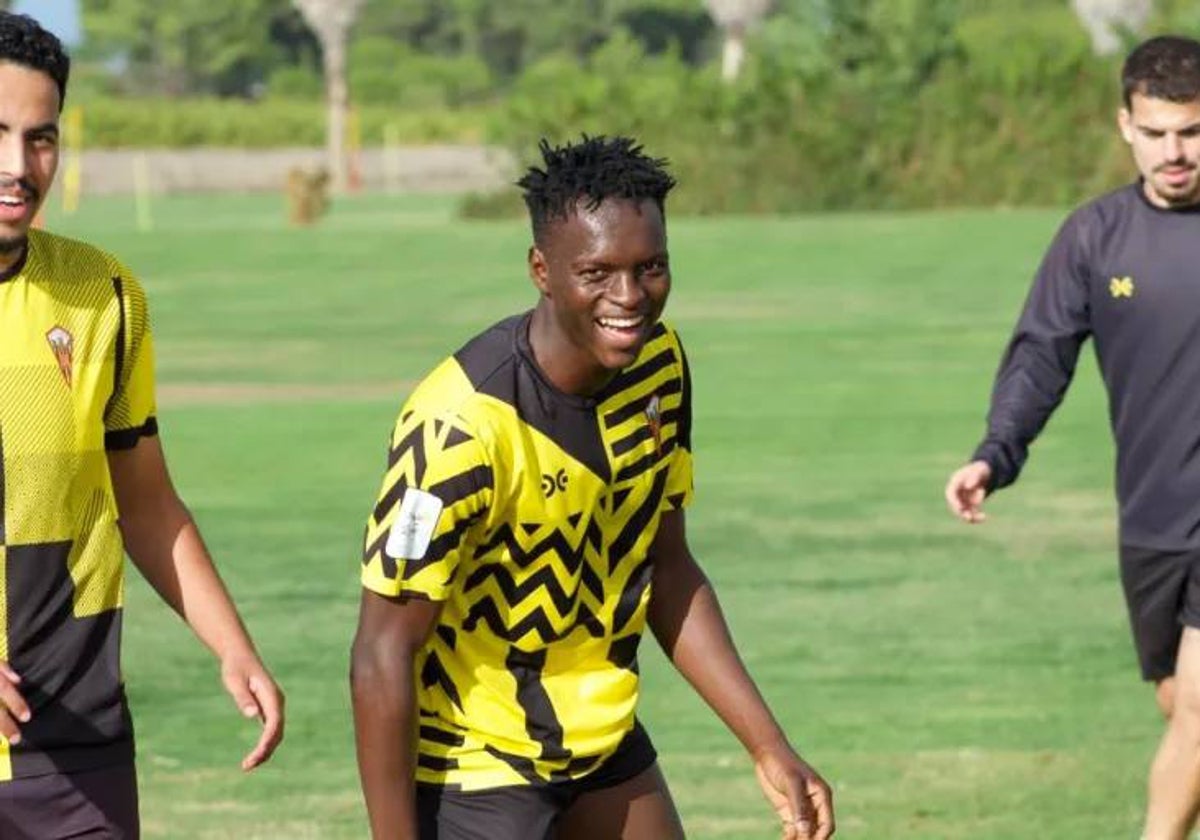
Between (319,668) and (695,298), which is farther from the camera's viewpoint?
(695,298)

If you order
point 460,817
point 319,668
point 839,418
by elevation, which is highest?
point 460,817

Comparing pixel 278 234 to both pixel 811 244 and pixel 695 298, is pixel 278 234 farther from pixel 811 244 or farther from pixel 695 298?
pixel 695 298

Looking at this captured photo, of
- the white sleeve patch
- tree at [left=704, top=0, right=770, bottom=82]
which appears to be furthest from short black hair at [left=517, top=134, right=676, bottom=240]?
tree at [left=704, top=0, right=770, bottom=82]

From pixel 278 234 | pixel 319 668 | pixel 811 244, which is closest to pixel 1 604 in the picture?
pixel 319 668

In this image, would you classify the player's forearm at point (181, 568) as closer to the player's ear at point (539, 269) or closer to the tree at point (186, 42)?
the player's ear at point (539, 269)

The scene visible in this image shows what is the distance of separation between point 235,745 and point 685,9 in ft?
373

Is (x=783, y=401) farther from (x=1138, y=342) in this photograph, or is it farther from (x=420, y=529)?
(x=420, y=529)

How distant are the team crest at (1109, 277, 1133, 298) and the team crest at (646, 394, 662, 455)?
114 inches

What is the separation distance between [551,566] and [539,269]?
541 mm

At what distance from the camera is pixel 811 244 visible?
41688 mm

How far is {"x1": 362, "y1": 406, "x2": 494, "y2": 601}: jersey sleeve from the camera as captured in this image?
545 centimetres

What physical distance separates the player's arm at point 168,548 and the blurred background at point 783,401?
388 centimetres

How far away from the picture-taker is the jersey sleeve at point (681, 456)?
591cm

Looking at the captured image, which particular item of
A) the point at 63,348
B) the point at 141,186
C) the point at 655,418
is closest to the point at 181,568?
the point at 63,348
